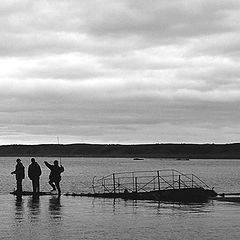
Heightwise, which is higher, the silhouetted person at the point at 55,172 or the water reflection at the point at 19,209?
the silhouetted person at the point at 55,172

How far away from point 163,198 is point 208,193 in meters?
2.57

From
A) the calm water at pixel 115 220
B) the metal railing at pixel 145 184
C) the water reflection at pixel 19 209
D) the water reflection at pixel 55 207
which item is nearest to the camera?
the calm water at pixel 115 220

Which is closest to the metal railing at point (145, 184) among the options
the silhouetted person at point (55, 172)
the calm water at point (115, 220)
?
the silhouetted person at point (55, 172)

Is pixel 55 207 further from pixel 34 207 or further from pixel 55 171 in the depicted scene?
pixel 55 171

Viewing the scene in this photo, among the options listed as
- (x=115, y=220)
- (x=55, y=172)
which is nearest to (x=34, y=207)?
(x=115, y=220)

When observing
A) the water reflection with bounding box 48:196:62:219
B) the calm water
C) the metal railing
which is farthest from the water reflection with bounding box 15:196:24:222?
the metal railing

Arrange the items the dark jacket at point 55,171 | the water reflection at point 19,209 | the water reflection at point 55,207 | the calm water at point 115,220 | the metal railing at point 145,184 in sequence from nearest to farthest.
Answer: the calm water at point 115,220 → the water reflection at point 19,209 → the water reflection at point 55,207 → the dark jacket at point 55,171 → the metal railing at point 145,184

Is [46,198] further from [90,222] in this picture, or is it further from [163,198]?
[90,222]

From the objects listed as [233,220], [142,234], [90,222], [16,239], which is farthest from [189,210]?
[16,239]

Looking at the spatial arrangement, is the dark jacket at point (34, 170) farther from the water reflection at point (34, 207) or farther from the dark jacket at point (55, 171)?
the water reflection at point (34, 207)

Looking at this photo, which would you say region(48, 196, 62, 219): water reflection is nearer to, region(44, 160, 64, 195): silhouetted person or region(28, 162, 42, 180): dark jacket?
region(44, 160, 64, 195): silhouetted person

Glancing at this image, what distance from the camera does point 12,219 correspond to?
2000cm

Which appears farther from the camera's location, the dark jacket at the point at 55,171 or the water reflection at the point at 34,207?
the dark jacket at the point at 55,171

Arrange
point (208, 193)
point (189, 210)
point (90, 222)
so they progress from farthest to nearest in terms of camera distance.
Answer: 1. point (208, 193)
2. point (189, 210)
3. point (90, 222)
